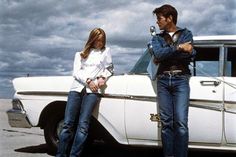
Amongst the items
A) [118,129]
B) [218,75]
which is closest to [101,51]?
[118,129]

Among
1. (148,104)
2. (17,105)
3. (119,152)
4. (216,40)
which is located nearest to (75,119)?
(148,104)

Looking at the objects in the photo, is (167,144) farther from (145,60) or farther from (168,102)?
(145,60)

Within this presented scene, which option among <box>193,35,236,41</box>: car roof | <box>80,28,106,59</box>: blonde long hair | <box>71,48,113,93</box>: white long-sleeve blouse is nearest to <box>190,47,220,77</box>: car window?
<box>193,35,236,41</box>: car roof

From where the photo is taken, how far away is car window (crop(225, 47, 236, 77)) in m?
5.23

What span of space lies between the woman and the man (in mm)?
806

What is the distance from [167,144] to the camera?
15.8ft

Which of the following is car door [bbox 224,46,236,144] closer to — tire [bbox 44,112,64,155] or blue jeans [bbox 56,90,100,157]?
blue jeans [bbox 56,90,100,157]

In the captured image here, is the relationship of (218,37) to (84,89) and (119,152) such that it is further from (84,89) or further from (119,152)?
(119,152)

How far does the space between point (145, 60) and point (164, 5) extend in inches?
35.0

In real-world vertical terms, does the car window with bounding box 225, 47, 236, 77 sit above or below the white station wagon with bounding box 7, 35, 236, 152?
above

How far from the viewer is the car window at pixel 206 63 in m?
5.29

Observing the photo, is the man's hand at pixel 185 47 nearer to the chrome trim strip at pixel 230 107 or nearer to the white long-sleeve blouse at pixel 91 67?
the chrome trim strip at pixel 230 107

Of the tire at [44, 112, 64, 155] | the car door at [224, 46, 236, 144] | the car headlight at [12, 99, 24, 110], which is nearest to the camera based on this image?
the car door at [224, 46, 236, 144]

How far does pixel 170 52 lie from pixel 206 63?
3.00ft
